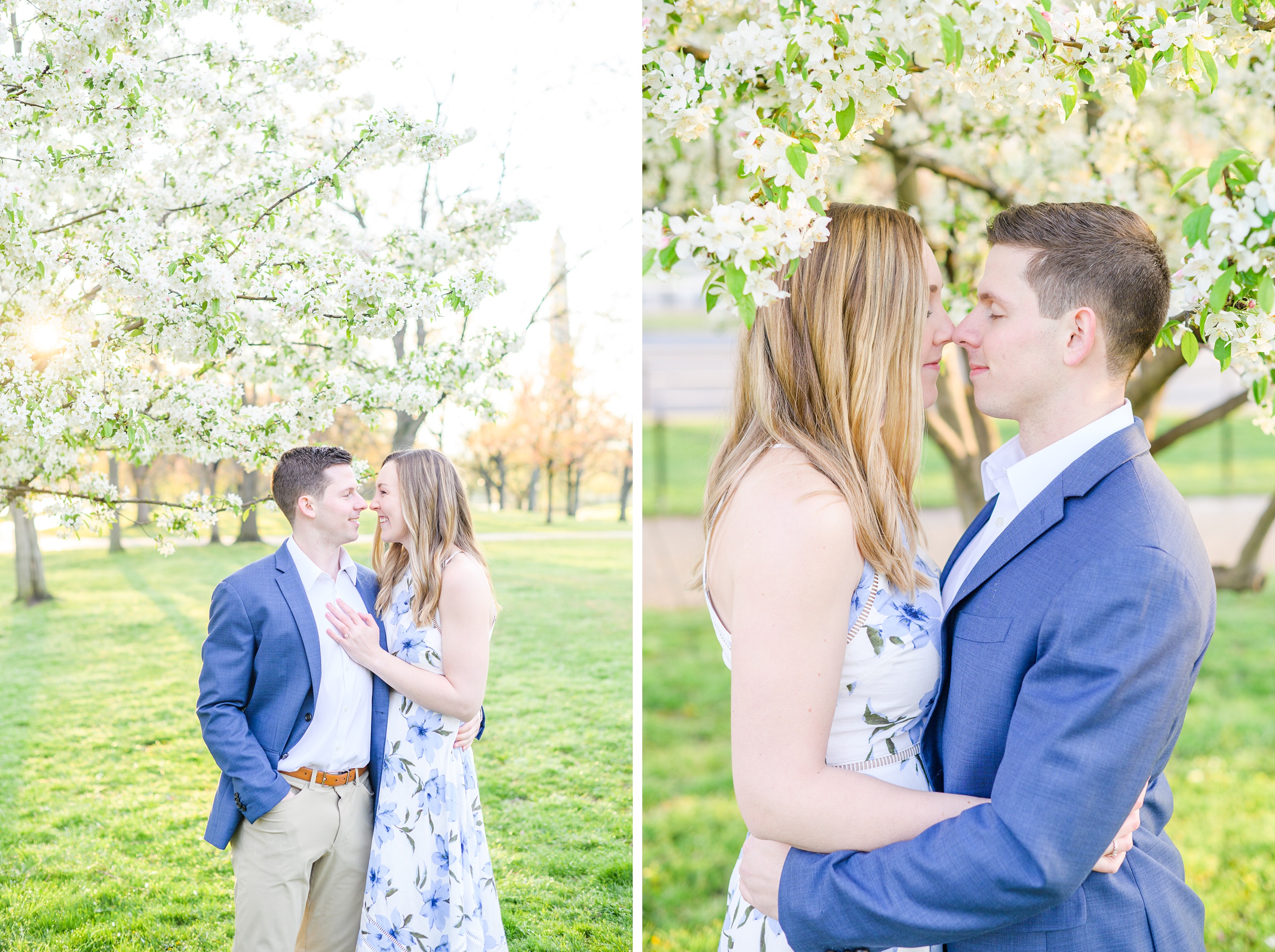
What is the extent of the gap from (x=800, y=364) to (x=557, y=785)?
4.24 metres

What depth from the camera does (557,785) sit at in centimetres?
535

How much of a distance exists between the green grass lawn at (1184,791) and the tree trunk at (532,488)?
1388 millimetres

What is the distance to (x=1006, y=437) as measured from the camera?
11.9 metres

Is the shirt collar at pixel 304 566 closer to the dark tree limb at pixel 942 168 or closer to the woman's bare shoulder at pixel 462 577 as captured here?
the woman's bare shoulder at pixel 462 577

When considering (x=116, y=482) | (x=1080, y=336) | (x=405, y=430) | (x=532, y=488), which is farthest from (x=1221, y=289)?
(x=532, y=488)

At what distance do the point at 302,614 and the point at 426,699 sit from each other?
1.43ft

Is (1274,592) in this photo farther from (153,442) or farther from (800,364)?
(153,442)

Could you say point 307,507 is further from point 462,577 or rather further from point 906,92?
point 906,92

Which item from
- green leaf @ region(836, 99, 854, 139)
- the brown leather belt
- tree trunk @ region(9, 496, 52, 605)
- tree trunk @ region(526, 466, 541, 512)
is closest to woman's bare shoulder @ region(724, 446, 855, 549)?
green leaf @ region(836, 99, 854, 139)

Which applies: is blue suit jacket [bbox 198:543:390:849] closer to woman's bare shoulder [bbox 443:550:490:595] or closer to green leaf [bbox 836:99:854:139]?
woman's bare shoulder [bbox 443:550:490:595]

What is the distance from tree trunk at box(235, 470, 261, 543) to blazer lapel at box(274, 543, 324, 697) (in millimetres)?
901

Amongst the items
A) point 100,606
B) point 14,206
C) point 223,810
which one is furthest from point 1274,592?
point 100,606

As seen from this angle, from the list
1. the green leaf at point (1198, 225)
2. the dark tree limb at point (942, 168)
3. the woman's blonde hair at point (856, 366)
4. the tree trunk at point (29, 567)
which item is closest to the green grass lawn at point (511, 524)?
the tree trunk at point (29, 567)

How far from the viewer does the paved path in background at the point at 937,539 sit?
7.82 m
